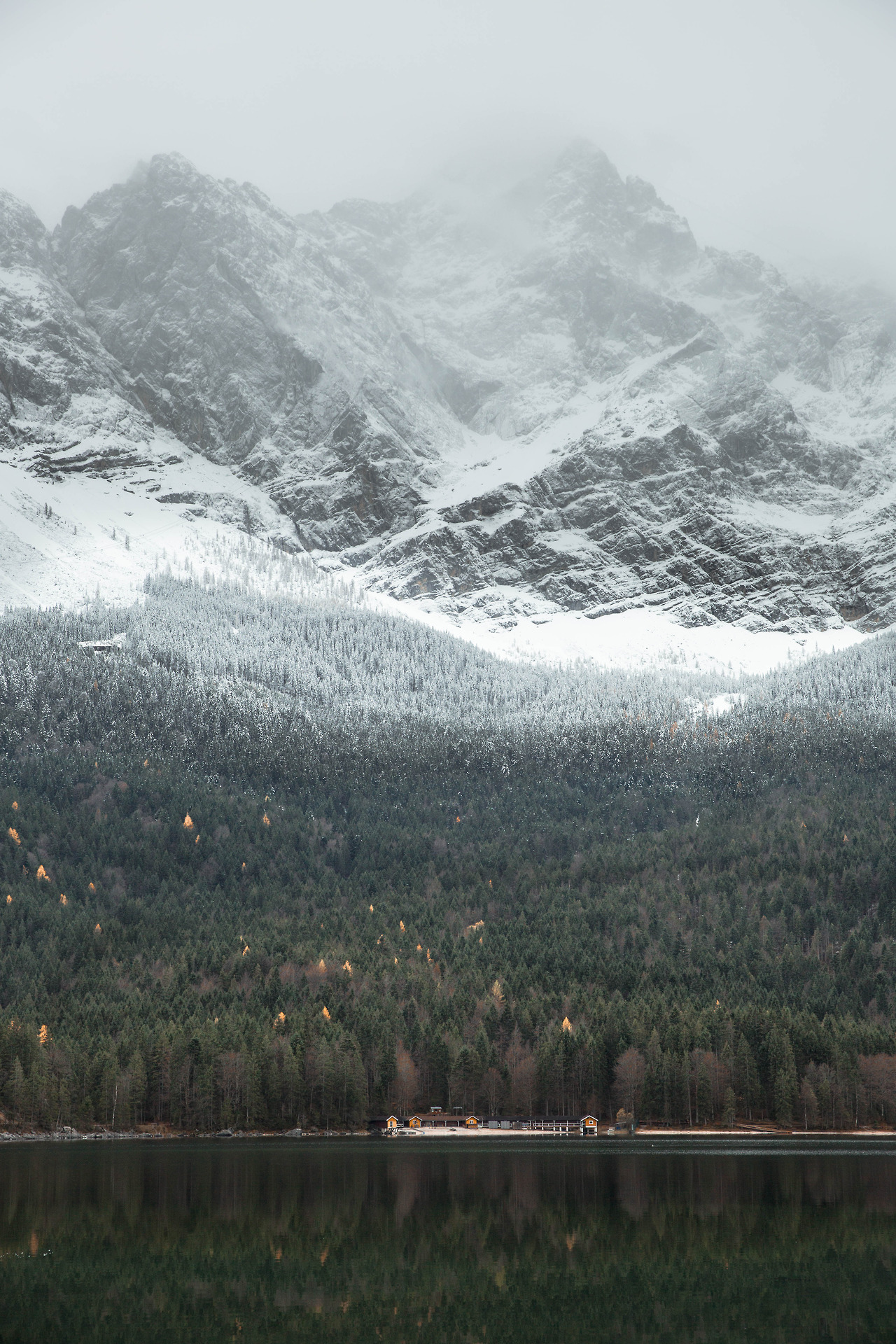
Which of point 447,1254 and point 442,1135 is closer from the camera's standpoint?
point 447,1254

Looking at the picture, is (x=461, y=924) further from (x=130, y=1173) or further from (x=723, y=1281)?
(x=723, y=1281)

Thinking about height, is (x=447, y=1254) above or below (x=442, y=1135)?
below

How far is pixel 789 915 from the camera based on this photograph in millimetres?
185625

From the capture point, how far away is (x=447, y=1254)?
166 feet

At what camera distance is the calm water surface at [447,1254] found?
4012cm

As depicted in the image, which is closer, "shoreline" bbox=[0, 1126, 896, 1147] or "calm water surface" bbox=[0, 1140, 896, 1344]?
"calm water surface" bbox=[0, 1140, 896, 1344]

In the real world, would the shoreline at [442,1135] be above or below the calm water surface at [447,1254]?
above

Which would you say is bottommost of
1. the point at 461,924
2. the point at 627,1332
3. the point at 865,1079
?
the point at 627,1332

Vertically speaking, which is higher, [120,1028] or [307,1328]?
[120,1028]

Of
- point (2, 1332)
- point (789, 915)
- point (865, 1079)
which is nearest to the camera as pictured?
point (2, 1332)

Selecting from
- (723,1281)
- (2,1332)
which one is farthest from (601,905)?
(2,1332)

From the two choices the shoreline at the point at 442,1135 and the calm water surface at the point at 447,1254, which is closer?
the calm water surface at the point at 447,1254

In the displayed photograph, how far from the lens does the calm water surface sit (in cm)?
4012

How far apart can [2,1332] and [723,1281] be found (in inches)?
938
